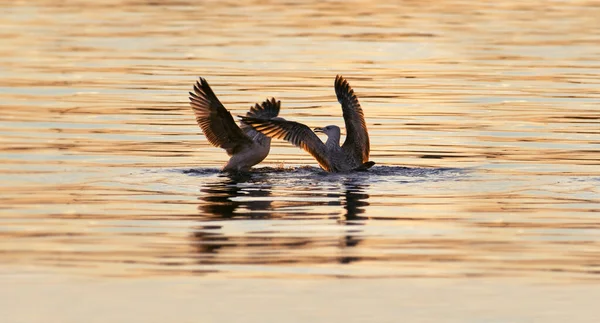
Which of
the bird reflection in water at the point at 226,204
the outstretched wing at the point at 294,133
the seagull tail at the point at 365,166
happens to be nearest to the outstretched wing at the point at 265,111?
the bird reflection in water at the point at 226,204

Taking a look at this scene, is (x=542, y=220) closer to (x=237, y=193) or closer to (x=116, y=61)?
(x=237, y=193)

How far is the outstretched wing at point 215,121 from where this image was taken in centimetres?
1717

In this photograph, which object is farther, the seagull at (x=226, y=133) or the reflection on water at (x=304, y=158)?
the seagull at (x=226, y=133)

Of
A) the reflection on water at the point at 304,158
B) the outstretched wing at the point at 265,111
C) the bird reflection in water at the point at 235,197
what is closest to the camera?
the reflection on water at the point at 304,158

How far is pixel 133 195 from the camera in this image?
1500 cm

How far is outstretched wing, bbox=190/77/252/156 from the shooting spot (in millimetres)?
17172

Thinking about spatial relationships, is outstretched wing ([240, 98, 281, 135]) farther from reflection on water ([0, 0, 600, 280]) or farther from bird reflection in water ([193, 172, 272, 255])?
bird reflection in water ([193, 172, 272, 255])

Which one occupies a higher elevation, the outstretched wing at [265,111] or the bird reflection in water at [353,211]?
the outstretched wing at [265,111]

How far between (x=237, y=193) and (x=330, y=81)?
12053 mm

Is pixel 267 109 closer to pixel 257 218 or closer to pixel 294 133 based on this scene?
pixel 294 133

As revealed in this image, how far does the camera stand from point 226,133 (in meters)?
17.5

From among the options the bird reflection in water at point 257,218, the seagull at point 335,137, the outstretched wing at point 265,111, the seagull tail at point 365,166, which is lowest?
the bird reflection in water at point 257,218

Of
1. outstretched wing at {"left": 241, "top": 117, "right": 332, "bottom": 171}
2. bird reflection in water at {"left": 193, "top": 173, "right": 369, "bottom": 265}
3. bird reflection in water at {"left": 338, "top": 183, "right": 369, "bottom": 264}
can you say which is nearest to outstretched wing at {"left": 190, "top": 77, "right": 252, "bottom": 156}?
outstretched wing at {"left": 241, "top": 117, "right": 332, "bottom": 171}

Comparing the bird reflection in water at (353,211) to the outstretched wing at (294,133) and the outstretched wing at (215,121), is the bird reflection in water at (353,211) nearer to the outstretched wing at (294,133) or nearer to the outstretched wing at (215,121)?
the outstretched wing at (294,133)
